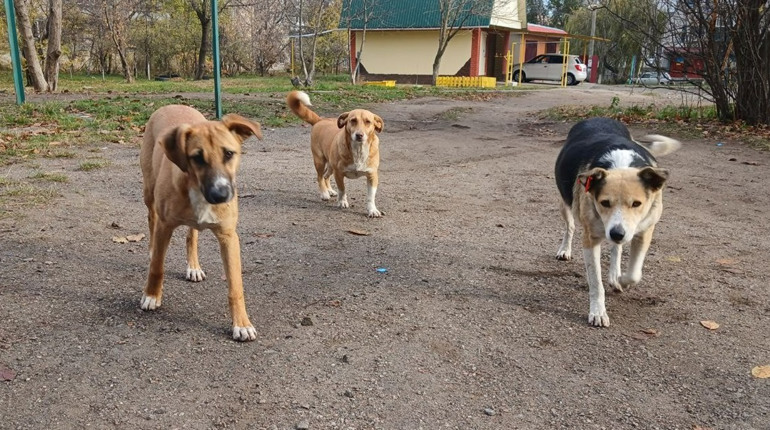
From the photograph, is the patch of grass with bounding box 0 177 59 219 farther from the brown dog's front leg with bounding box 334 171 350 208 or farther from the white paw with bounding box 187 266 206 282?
the brown dog's front leg with bounding box 334 171 350 208

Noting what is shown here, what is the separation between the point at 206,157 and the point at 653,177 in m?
2.60

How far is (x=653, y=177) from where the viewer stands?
365 centimetres

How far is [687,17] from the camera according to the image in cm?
1266

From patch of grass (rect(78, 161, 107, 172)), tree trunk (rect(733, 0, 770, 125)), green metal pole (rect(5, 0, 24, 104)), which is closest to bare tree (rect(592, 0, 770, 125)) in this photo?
tree trunk (rect(733, 0, 770, 125))

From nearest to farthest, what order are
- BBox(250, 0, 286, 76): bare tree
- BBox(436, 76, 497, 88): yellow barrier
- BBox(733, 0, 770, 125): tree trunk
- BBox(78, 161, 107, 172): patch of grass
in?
BBox(78, 161, 107, 172): patch of grass, BBox(733, 0, 770, 125): tree trunk, BBox(436, 76, 497, 88): yellow barrier, BBox(250, 0, 286, 76): bare tree

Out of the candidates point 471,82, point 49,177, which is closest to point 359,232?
point 49,177

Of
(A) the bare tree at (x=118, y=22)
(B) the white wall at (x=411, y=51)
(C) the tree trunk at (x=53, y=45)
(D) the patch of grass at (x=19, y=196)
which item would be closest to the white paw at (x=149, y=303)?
(D) the patch of grass at (x=19, y=196)

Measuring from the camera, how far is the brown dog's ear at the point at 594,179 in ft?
12.1

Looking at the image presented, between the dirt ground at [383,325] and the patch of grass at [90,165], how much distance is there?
4.04 ft

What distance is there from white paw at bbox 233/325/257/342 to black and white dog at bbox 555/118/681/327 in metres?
2.08

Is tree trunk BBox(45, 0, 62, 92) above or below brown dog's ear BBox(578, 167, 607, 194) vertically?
above

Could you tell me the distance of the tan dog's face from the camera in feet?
11.8

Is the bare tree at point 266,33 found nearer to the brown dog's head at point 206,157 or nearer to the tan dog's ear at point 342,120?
the tan dog's ear at point 342,120

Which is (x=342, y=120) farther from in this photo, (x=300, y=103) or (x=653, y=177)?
(x=653, y=177)
